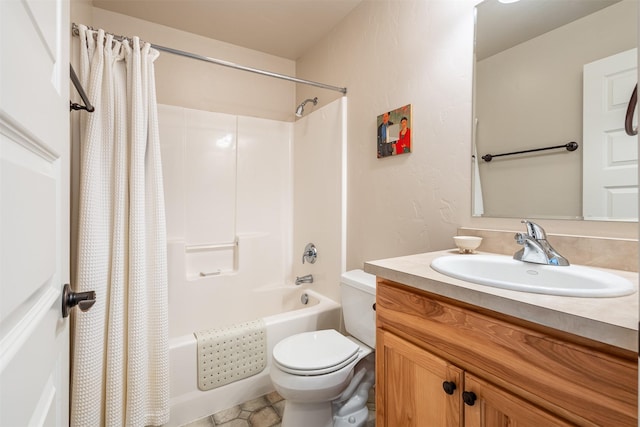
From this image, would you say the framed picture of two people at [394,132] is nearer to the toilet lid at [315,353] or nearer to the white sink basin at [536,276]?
the white sink basin at [536,276]

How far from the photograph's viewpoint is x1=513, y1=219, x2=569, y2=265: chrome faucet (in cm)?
91

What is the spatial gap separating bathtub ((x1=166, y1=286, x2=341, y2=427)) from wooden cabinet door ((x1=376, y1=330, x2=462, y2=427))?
0.84 m

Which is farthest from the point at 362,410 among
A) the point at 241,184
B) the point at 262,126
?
the point at 262,126

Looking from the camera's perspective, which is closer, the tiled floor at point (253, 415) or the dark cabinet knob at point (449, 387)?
the dark cabinet knob at point (449, 387)

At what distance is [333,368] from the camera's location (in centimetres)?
127

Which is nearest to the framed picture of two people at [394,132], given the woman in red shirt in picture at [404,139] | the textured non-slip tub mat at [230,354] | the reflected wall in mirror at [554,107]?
the woman in red shirt in picture at [404,139]

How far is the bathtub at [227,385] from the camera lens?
148 cm

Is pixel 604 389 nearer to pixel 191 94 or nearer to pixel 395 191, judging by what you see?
pixel 395 191

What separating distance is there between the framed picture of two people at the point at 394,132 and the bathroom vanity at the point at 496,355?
79 centimetres

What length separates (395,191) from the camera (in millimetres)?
1629

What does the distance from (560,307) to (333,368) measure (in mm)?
941

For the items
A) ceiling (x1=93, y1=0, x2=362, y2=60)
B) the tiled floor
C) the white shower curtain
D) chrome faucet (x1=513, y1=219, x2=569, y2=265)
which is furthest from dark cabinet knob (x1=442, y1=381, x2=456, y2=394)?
ceiling (x1=93, y1=0, x2=362, y2=60)

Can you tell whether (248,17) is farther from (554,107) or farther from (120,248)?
(554,107)

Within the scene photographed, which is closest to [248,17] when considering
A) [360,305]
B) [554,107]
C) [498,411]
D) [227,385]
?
[554,107]
